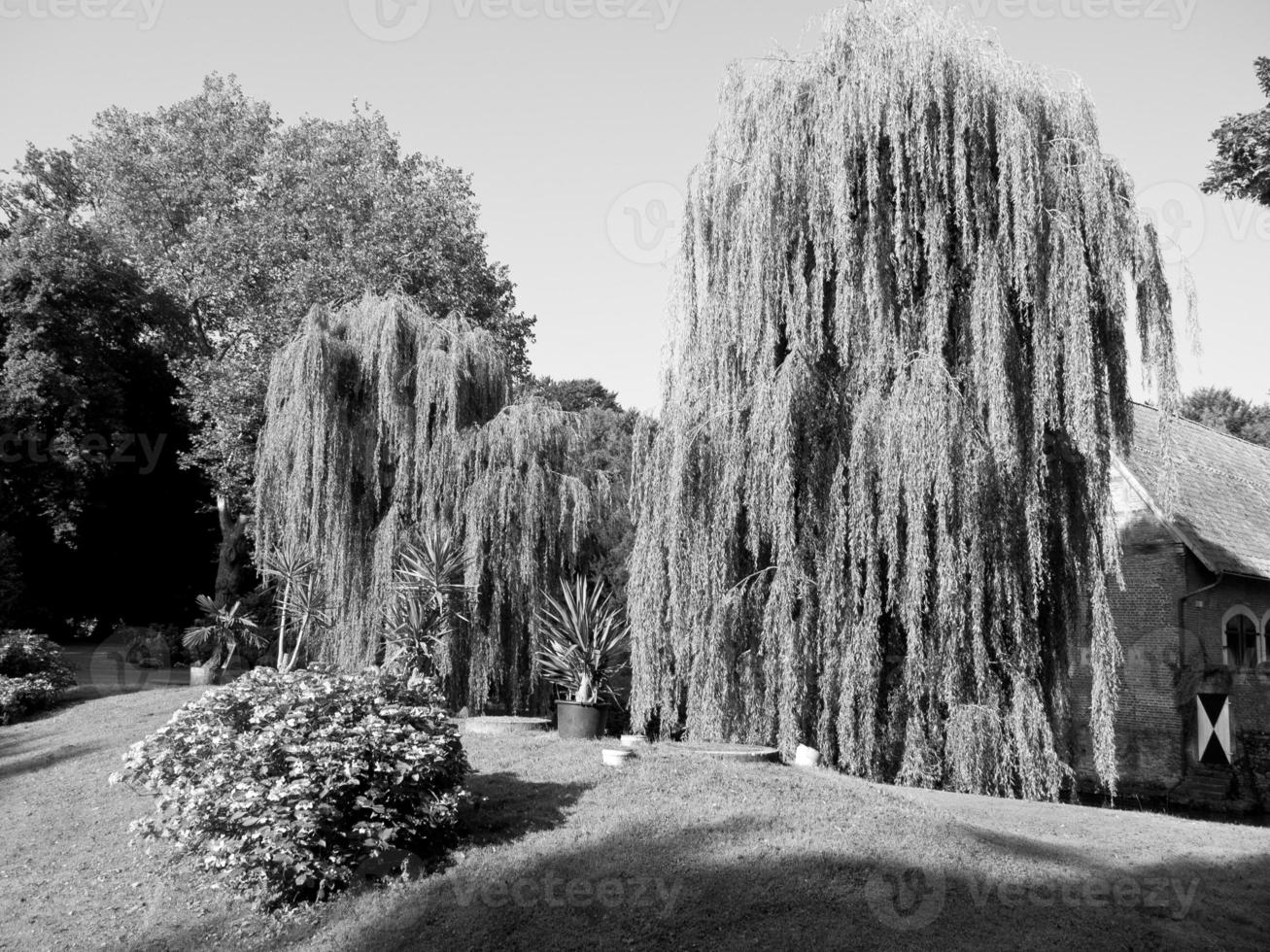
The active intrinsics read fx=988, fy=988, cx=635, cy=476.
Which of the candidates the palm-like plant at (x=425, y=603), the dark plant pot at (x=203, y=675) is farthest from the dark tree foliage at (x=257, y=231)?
the palm-like plant at (x=425, y=603)

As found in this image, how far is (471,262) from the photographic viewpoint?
74.5ft

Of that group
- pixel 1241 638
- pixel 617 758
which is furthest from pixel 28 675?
pixel 1241 638

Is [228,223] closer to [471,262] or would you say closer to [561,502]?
[471,262]

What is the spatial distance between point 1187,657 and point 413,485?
1464 centimetres

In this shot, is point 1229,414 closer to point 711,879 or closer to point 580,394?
point 580,394

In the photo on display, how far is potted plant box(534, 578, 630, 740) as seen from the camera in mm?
11039

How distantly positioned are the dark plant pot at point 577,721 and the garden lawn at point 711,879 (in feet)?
5.27

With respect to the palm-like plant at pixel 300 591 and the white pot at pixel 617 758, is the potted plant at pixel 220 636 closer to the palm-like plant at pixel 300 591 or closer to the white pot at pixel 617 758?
the palm-like plant at pixel 300 591

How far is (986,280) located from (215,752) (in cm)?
886

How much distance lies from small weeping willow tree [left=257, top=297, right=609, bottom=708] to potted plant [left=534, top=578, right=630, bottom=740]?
2.75m

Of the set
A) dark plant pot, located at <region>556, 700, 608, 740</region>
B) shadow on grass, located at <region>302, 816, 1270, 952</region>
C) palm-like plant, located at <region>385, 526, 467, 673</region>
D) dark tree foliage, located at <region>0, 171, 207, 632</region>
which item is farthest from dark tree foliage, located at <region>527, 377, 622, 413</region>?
shadow on grass, located at <region>302, 816, 1270, 952</region>

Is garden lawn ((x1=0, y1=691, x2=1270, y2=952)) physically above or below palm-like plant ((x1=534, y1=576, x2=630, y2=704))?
below

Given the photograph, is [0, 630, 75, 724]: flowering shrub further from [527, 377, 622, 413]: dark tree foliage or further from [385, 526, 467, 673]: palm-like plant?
[527, 377, 622, 413]: dark tree foliage

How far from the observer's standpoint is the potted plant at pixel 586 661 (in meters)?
11.0
